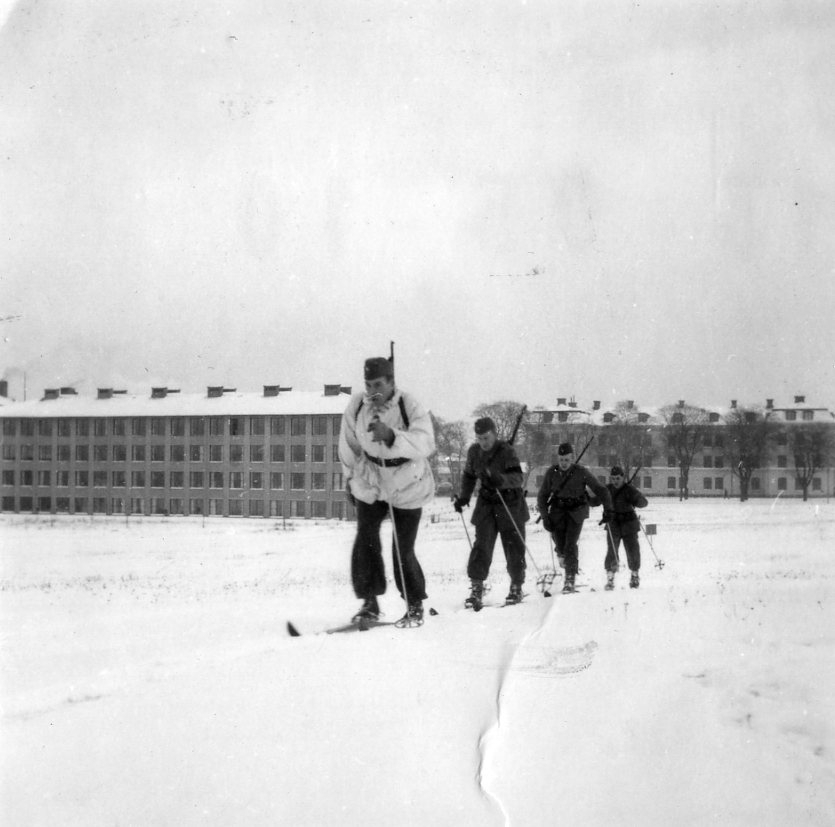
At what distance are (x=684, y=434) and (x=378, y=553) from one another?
11.2 metres

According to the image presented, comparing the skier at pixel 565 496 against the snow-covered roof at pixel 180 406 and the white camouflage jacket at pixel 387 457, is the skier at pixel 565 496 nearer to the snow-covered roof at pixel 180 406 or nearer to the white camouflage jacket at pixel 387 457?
the white camouflage jacket at pixel 387 457

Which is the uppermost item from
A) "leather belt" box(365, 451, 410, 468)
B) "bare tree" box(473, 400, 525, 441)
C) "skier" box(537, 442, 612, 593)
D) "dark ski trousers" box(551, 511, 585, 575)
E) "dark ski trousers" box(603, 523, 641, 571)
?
"bare tree" box(473, 400, 525, 441)

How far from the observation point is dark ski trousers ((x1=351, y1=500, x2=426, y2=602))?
471 centimetres

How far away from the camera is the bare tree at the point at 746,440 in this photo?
1211 cm

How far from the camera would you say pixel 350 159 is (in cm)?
558

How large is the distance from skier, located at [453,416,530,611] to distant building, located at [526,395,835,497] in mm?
1487

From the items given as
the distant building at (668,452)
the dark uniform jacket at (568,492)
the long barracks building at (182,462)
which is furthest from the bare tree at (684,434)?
the long barracks building at (182,462)

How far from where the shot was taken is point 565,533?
22.6 feet

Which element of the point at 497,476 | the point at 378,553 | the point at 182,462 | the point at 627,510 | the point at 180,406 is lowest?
the point at 182,462

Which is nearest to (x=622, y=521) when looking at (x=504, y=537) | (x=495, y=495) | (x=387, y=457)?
(x=504, y=537)

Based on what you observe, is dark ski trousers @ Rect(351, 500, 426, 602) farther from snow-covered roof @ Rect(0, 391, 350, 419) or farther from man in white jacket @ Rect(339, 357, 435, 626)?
snow-covered roof @ Rect(0, 391, 350, 419)

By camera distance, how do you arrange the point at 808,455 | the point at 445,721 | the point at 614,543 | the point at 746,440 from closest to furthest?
the point at 445,721 → the point at 614,543 → the point at 808,455 → the point at 746,440

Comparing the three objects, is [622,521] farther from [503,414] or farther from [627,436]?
[627,436]

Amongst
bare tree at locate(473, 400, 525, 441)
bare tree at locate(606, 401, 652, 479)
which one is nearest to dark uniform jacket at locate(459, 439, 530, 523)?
bare tree at locate(473, 400, 525, 441)
